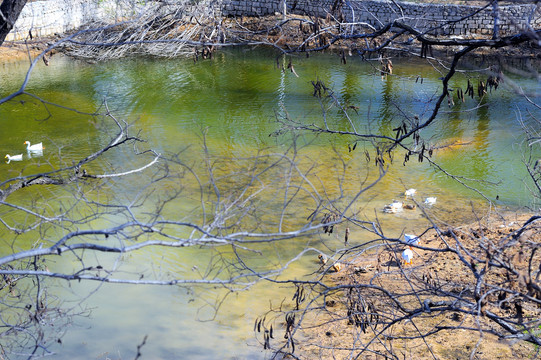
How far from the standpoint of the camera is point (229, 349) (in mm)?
5207

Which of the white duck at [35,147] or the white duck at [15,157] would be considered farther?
the white duck at [35,147]

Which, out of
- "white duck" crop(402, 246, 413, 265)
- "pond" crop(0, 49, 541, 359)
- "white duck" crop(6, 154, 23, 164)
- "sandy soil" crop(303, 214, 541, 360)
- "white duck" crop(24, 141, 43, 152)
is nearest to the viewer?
"sandy soil" crop(303, 214, 541, 360)

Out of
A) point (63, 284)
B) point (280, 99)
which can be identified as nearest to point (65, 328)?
point (63, 284)

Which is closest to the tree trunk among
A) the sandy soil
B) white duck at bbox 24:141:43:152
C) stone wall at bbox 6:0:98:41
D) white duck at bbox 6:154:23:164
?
the sandy soil

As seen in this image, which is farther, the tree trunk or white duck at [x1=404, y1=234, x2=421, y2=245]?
the tree trunk

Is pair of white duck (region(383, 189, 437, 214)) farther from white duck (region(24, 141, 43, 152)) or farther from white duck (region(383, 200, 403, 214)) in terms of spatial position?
white duck (region(24, 141, 43, 152))

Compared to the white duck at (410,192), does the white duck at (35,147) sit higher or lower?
higher

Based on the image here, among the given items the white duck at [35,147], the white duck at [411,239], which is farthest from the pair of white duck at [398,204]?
the white duck at [35,147]

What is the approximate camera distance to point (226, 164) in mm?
9039

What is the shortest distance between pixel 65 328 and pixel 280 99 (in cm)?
758

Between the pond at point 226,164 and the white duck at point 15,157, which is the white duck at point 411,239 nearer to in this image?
the pond at point 226,164

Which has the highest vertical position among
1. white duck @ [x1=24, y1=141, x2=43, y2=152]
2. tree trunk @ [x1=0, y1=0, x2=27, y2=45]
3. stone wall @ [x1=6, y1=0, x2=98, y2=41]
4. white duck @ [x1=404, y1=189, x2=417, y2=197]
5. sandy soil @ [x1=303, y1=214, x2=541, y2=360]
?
tree trunk @ [x1=0, y1=0, x2=27, y2=45]

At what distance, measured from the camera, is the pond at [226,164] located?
556cm

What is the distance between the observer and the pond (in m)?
5.56
